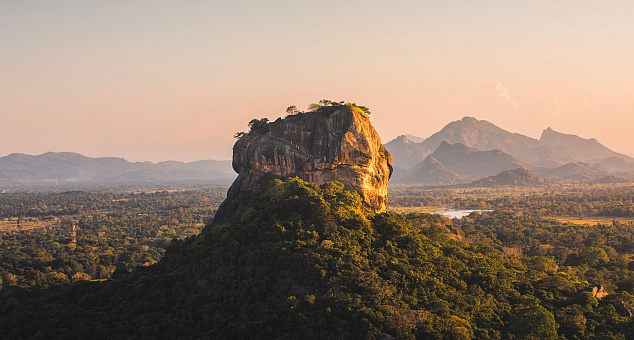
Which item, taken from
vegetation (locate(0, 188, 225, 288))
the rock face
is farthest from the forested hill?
vegetation (locate(0, 188, 225, 288))

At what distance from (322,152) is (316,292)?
2163 centimetres

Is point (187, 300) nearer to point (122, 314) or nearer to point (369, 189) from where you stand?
point (122, 314)

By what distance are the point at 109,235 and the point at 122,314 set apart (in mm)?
82236

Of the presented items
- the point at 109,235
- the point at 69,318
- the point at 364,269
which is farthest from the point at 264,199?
the point at 109,235

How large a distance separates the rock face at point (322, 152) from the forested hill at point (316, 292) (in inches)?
243

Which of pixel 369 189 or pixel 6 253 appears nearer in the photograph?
pixel 369 189

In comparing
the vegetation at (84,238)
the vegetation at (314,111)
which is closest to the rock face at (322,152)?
the vegetation at (314,111)

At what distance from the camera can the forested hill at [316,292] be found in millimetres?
26859

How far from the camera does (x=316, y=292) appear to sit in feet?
96.4

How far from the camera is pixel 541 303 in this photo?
3303 cm

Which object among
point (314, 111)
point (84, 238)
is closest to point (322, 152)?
point (314, 111)

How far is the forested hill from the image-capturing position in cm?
2686

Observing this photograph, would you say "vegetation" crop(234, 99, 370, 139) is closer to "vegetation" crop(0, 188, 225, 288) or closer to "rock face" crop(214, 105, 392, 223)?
"rock face" crop(214, 105, 392, 223)

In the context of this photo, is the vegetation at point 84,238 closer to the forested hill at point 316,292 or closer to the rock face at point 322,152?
the forested hill at point 316,292
